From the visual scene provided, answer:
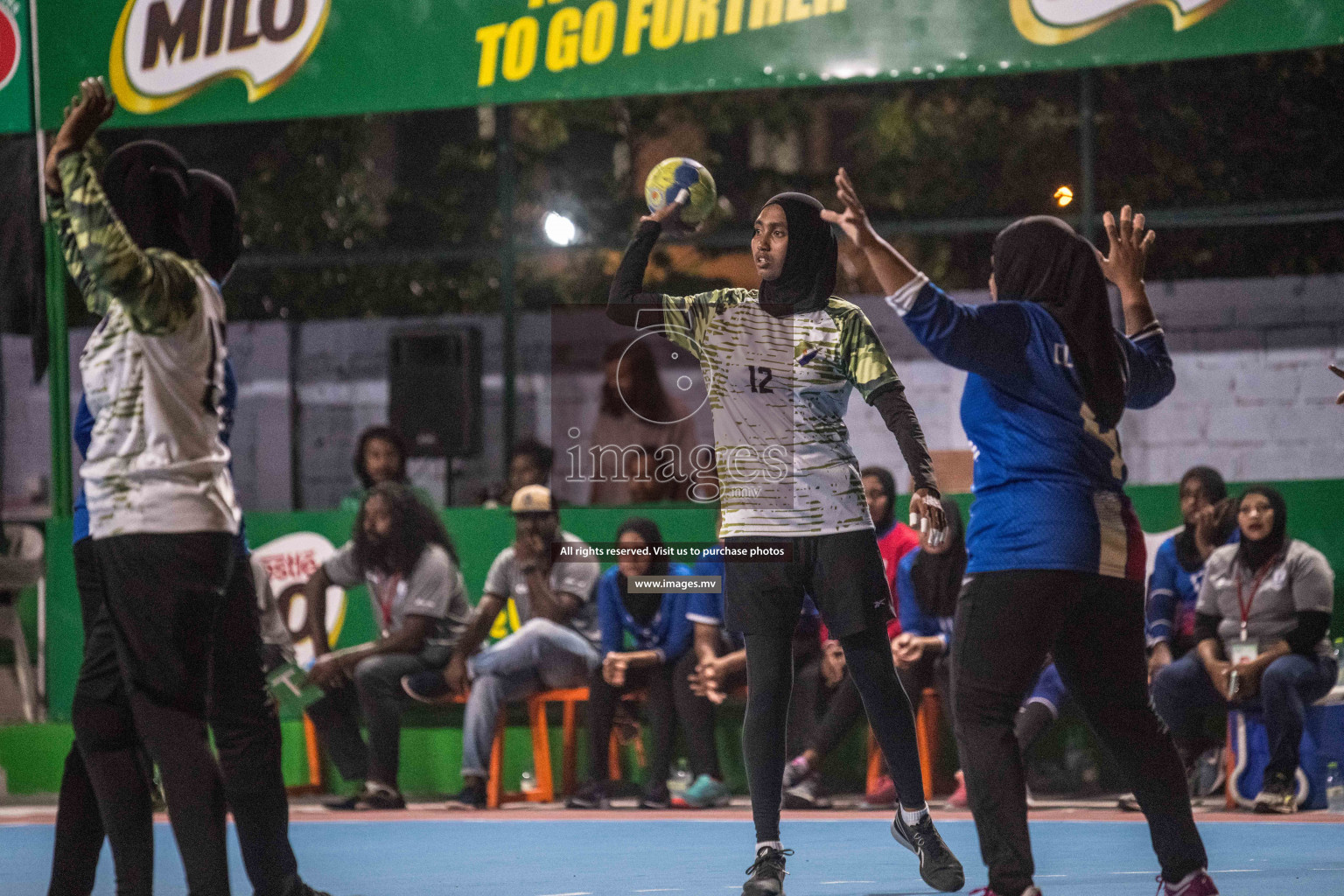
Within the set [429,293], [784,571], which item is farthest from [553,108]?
[784,571]

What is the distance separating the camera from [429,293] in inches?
528

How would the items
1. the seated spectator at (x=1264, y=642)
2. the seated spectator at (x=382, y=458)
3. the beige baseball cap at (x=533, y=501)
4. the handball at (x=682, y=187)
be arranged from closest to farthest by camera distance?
1. the handball at (x=682, y=187)
2. the seated spectator at (x=1264, y=642)
3. the beige baseball cap at (x=533, y=501)
4. the seated spectator at (x=382, y=458)

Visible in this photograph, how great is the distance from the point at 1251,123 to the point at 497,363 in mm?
5639

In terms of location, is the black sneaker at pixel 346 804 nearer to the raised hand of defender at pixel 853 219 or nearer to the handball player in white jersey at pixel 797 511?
the handball player in white jersey at pixel 797 511

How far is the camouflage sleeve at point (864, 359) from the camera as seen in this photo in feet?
15.6

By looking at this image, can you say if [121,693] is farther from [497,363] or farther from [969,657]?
[497,363]

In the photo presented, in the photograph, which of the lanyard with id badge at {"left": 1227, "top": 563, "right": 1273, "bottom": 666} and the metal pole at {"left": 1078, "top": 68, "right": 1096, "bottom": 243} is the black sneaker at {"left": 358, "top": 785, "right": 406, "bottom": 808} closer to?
the lanyard with id badge at {"left": 1227, "top": 563, "right": 1273, "bottom": 666}

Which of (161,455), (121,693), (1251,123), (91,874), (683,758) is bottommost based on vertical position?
(683,758)

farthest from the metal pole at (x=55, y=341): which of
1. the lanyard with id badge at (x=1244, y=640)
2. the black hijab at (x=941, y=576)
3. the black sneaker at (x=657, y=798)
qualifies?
the lanyard with id badge at (x=1244, y=640)

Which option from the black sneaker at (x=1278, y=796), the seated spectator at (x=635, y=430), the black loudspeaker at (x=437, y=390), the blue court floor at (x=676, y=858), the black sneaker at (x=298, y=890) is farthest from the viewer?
the black loudspeaker at (x=437, y=390)

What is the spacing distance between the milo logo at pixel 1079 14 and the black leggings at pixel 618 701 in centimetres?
353

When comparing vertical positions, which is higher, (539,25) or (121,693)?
(539,25)

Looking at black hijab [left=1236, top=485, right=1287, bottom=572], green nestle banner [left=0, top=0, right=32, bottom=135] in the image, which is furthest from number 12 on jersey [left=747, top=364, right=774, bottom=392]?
green nestle banner [left=0, top=0, right=32, bottom=135]

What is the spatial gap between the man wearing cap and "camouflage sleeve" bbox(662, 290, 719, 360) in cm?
325
